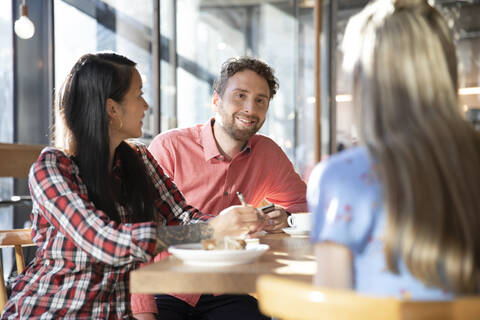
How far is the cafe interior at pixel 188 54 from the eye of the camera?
3.14 m

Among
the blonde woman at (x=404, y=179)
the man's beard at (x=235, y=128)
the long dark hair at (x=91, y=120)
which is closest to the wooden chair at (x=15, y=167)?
the long dark hair at (x=91, y=120)

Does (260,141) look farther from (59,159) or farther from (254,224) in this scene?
(59,159)

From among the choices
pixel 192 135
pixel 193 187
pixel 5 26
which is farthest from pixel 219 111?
pixel 5 26

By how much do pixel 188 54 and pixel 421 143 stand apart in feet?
14.6

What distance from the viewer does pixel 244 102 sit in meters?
2.46

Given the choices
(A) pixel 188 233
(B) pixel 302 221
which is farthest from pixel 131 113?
(B) pixel 302 221

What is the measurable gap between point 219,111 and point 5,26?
4.57 feet

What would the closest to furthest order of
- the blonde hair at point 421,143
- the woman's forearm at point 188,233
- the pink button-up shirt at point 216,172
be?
the blonde hair at point 421,143, the woman's forearm at point 188,233, the pink button-up shirt at point 216,172

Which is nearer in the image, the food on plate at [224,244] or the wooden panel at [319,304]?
the wooden panel at [319,304]

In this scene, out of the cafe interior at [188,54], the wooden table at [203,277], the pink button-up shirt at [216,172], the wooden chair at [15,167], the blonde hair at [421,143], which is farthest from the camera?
the cafe interior at [188,54]

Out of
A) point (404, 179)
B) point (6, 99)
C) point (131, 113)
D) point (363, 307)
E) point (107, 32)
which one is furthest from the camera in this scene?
point (107, 32)

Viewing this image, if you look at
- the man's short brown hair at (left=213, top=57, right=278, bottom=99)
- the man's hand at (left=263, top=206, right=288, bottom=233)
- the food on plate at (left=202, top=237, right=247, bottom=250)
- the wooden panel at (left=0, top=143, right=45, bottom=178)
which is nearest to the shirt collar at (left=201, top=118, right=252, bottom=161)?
the man's short brown hair at (left=213, top=57, right=278, bottom=99)

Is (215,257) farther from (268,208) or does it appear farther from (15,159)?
(15,159)

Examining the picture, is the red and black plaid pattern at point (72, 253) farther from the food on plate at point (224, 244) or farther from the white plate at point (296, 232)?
the white plate at point (296, 232)
